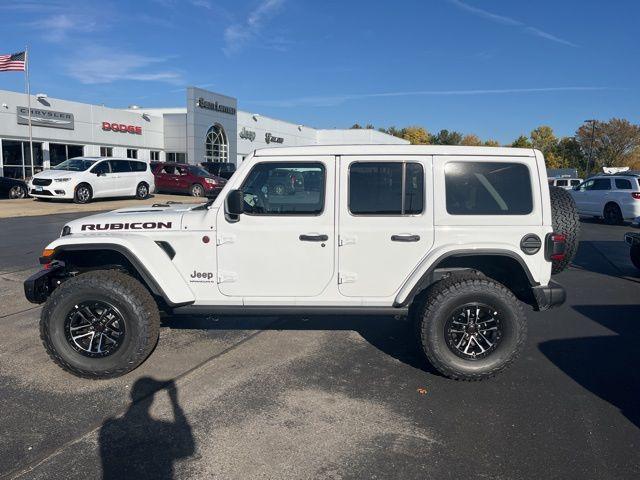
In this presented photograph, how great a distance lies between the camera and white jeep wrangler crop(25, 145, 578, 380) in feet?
13.5

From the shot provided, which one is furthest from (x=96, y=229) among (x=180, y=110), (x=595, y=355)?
(x=180, y=110)

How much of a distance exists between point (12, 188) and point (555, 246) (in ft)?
72.9

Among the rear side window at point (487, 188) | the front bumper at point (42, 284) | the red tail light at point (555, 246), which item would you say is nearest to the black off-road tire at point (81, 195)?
the front bumper at point (42, 284)

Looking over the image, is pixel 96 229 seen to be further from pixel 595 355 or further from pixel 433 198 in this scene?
pixel 595 355

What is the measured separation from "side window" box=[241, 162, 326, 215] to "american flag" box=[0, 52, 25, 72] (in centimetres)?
2559

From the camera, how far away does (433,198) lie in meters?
4.18

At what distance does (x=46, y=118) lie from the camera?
91.9 ft

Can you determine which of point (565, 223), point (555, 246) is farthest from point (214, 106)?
point (555, 246)

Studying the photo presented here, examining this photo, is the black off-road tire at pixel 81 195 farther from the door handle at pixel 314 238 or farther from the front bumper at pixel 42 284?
the door handle at pixel 314 238

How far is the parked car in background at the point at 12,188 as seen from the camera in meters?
20.6

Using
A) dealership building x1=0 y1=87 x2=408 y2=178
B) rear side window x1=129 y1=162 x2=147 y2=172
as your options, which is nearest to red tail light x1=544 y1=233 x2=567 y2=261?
rear side window x1=129 y1=162 x2=147 y2=172

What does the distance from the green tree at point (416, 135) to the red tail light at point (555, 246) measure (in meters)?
82.0

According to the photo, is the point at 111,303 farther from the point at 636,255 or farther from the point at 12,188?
the point at 12,188

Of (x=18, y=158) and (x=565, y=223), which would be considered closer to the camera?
(x=565, y=223)
